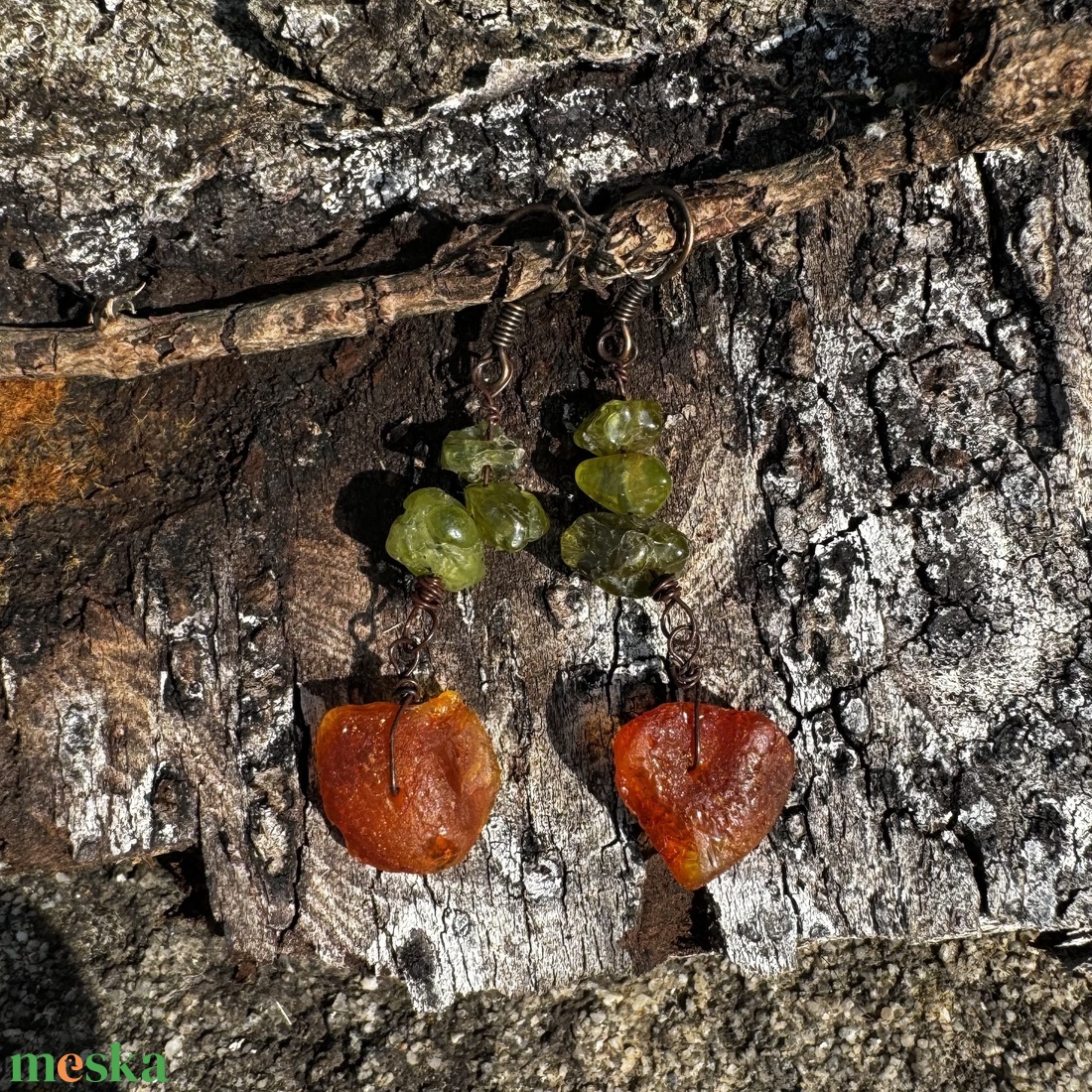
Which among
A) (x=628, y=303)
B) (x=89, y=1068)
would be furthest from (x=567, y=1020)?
(x=628, y=303)

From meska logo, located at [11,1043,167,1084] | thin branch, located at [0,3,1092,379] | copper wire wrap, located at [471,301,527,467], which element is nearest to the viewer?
thin branch, located at [0,3,1092,379]

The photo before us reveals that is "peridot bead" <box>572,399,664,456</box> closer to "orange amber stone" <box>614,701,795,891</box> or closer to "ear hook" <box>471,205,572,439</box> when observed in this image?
"ear hook" <box>471,205,572,439</box>

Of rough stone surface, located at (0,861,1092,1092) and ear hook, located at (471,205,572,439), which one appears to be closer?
ear hook, located at (471,205,572,439)

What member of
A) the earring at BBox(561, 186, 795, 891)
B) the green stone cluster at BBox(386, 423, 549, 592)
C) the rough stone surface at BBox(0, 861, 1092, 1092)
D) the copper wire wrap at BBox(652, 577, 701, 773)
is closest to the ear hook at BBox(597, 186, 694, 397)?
the earring at BBox(561, 186, 795, 891)

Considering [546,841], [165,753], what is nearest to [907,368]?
[546,841]

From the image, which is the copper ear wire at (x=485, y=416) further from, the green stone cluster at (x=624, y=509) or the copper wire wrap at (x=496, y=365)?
the green stone cluster at (x=624, y=509)

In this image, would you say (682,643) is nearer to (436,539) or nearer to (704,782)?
(704,782)

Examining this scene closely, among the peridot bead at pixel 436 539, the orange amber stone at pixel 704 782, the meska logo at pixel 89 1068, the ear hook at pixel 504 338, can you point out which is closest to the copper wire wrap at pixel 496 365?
the ear hook at pixel 504 338
